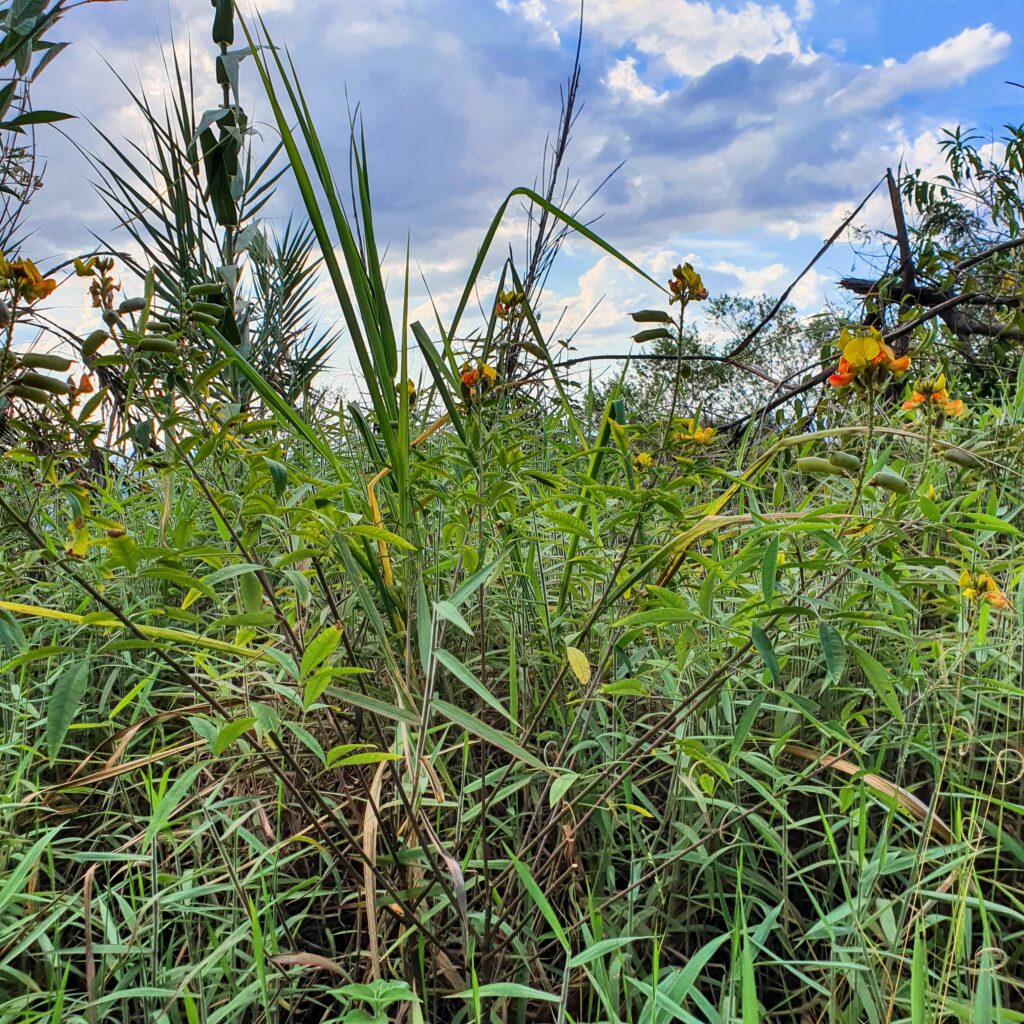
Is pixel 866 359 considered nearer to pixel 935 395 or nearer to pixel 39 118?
pixel 935 395

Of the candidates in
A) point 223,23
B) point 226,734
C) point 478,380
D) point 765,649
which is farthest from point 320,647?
point 223,23

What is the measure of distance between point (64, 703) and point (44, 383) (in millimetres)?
368

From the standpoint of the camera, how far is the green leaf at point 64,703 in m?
0.58

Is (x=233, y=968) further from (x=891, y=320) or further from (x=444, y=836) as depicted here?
(x=891, y=320)

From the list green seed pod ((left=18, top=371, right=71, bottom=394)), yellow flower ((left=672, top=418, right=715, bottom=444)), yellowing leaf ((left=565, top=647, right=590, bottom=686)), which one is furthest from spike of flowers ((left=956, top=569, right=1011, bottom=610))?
green seed pod ((left=18, top=371, right=71, bottom=394))

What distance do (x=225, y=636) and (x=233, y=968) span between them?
57 cm

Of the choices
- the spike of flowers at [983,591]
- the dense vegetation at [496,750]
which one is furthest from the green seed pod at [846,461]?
the spike of flowers at [983,591]

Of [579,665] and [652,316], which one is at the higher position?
[652,316]

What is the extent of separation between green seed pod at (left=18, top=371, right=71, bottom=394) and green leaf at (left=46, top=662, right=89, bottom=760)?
1.07 feet

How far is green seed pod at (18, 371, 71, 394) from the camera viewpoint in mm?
794

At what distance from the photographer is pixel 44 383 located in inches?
31.5

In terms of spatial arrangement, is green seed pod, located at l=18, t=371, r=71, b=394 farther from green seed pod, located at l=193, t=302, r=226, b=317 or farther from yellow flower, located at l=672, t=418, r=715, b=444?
yellow flower, located at l=672, t=418, r=715, b=444

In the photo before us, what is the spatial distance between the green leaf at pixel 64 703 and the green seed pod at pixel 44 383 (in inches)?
12.9

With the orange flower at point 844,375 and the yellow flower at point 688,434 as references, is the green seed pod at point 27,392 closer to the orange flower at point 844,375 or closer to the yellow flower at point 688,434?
the orange flower at point 844,375
